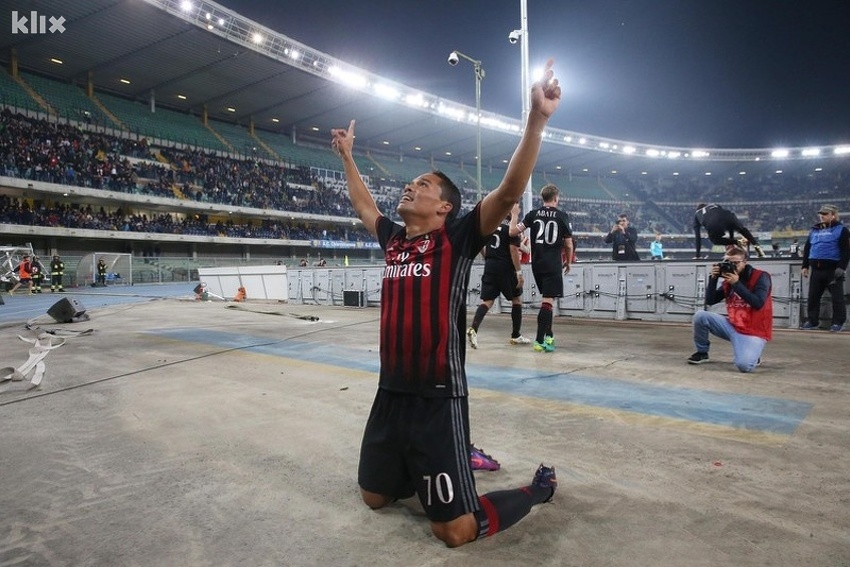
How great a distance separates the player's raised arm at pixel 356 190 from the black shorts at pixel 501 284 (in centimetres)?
327

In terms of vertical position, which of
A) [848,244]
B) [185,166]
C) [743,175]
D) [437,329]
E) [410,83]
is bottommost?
[437,329]

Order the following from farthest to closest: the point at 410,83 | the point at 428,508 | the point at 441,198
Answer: the point at 410,83 < the point at 441,198 < the point at 428,508

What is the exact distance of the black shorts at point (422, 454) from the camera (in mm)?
1573

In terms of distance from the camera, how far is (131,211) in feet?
101

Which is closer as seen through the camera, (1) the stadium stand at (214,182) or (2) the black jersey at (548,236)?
(2) the black jersey at (548,236)

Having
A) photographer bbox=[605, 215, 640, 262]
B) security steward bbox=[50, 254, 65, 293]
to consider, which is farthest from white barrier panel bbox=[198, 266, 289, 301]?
photographer bbox=[605, 215, 640, 262]

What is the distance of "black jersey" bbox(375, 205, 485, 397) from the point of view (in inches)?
69.1

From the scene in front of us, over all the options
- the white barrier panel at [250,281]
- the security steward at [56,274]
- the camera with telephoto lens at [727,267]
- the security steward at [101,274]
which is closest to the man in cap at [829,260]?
the camera with telephoto lens at [727,267]

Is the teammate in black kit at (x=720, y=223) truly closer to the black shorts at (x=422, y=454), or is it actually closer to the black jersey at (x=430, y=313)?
the black jersey at (x=430, y=313)

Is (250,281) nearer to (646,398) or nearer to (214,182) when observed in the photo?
(646,398)

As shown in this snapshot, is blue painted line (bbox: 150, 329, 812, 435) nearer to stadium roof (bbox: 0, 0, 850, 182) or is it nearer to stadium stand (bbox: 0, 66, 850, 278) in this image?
stadium roof (bbox: 0, 0, 850, 182)

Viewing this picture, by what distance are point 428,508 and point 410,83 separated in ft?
141

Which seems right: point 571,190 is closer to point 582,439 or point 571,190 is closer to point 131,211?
point 131,211

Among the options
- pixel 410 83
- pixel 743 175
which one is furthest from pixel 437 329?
pixel 743 175
